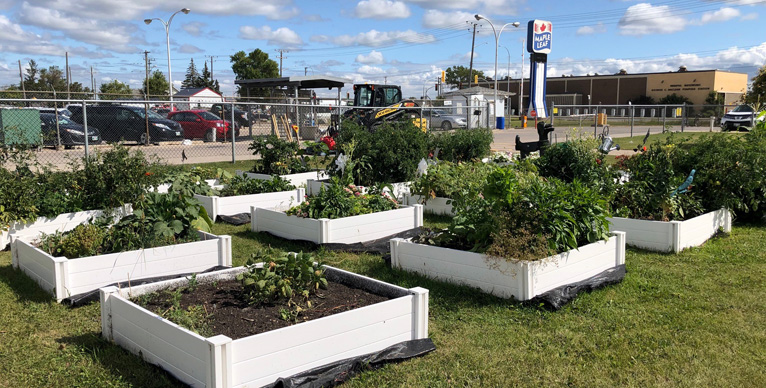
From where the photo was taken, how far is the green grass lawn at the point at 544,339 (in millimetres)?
3756

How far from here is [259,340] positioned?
3.54 m

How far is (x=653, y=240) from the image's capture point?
6922mm

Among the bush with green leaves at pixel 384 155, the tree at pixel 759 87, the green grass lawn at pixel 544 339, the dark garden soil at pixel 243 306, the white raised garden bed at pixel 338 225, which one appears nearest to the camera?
the green grass lawn at pixel 544 339

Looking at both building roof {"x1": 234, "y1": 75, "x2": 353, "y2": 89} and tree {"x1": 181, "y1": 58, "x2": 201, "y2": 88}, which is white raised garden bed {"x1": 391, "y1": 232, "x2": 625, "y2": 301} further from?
tree {"x1": 181, "y1": 58, "x2": 201, "y2": 88}

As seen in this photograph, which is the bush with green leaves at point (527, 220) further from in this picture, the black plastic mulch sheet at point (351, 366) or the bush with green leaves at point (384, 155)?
the bush with green leaves at point (384, 155)

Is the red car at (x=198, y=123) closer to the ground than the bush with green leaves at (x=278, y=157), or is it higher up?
higher up

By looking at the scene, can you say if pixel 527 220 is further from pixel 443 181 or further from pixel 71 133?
pixel 71 133

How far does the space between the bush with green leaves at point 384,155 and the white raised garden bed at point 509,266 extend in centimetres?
448

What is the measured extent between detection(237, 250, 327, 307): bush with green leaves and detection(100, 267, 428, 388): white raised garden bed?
477 millimetres

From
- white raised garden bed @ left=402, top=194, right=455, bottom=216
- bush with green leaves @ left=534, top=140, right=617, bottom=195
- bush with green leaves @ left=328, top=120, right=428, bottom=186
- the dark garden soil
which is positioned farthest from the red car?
the dark garden soil

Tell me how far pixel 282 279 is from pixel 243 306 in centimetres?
35

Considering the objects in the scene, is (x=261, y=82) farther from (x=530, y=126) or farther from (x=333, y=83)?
(x=530, y=126)

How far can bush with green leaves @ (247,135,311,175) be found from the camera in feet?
37.7

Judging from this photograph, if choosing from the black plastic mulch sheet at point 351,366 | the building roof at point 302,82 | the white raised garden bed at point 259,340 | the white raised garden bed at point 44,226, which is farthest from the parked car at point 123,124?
the black plastic mulch sheet at point 351,366
